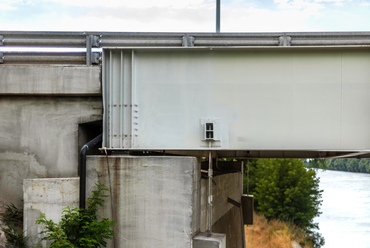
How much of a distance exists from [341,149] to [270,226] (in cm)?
2928

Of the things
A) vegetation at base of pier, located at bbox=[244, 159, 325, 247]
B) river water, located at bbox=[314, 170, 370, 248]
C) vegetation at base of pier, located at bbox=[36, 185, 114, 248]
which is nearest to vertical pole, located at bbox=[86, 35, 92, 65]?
vegetation at base of pier, located at bbox=[36, 185, 114, 248]

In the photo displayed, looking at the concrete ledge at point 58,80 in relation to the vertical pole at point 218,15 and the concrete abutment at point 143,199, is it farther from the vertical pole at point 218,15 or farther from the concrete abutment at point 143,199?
the vertical pole at point 218,15

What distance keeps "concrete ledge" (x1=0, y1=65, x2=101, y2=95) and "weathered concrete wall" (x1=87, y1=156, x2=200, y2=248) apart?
1.49 meters

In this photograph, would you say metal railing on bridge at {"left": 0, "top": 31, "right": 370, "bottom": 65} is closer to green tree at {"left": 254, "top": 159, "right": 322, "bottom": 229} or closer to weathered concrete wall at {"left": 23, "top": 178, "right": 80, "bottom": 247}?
weathered concrete wall at {"left": 23, "top": 178, "right": 80, "bottom": 247}

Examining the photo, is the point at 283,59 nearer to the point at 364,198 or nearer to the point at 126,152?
the point at 126,152

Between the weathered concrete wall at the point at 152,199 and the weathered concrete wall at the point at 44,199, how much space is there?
403 millimetres

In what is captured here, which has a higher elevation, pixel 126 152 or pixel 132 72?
pixel 132 72

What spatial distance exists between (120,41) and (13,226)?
4150 millimetres

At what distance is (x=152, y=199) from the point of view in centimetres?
828

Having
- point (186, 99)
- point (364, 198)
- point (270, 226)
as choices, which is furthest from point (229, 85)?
point (364, 198)

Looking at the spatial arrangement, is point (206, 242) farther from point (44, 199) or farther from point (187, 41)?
point (187, 41)

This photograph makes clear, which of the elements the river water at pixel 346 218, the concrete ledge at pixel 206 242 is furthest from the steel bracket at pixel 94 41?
the river water at pixel 346 218

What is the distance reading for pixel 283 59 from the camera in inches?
340

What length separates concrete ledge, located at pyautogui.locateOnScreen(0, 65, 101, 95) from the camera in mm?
8922
